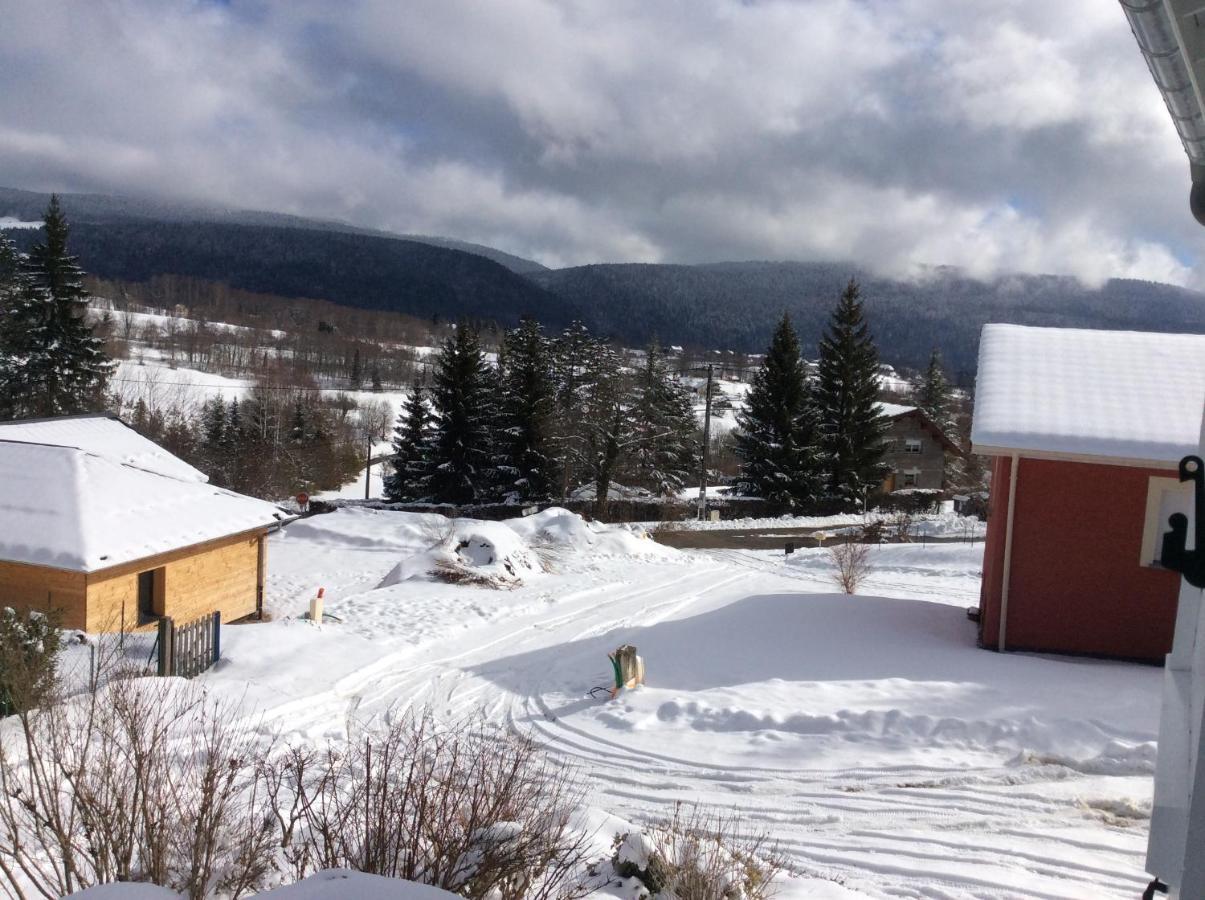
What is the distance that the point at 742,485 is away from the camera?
→ 127ft

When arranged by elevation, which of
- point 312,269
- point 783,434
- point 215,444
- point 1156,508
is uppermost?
point 312,269

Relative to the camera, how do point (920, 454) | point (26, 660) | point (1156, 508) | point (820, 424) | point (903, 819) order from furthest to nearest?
point (920, 454), point (820, 424), point (1156, 508), point (26, 660), point (903, 819)

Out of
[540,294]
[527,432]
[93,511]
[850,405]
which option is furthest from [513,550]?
[540,294]

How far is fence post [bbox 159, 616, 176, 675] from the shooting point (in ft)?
31.7

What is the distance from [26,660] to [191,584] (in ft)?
29.7

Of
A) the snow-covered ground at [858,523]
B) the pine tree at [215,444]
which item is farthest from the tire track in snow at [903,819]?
the pine tree at [215,444]

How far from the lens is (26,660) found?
7.12 metres

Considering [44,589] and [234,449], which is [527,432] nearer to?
[234,449]

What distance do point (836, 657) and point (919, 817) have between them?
4.11 m

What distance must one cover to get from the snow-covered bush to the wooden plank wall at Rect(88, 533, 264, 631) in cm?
476

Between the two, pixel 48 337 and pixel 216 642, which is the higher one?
pixel 48 337

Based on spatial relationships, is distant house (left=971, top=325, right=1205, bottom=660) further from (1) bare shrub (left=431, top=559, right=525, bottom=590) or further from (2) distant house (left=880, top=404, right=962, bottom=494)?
(2) distant house (left=880, top=404, right=962, bottom=494)

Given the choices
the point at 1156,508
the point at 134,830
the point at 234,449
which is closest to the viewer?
the point at 134,830

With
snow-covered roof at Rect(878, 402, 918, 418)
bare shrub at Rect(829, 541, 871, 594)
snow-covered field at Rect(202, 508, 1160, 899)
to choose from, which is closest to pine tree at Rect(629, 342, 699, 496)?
snow-covered roof at Rect(878, 402, 918, 418)
